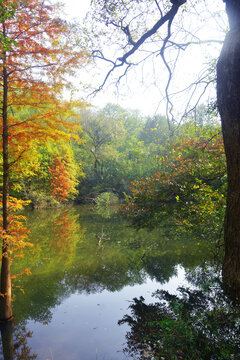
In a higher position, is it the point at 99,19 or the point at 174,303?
the point at 99,19

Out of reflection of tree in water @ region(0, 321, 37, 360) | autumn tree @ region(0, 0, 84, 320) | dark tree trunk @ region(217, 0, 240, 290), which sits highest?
autumn tree @ region(0, 0, 84, 320)

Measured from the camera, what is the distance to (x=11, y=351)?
184 inches

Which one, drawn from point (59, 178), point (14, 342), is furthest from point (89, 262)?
point (59, 178)

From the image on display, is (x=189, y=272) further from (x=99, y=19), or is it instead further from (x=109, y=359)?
(x=99, y=19)

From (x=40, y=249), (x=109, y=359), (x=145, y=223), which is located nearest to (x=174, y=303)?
(x=109, y=359)

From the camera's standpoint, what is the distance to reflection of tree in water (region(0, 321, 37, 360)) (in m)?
4.54

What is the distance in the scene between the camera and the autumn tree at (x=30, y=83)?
487cm

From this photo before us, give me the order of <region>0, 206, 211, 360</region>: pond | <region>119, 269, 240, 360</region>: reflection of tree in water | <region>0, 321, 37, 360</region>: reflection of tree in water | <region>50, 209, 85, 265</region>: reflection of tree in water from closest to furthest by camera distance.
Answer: <region>119, 269, 240, 360</region>: reflection of tree in water < <region>0, 321, 37, 360</region>: reflection of tree in water < <region>0, 206, 211, 360</region>: pond < <region>50, 209, 85, 265</region>: reflection of tree in water

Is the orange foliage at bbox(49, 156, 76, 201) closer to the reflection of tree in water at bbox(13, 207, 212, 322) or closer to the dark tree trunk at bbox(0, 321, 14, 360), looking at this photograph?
the reflection of tree in water at bbox(13, 207, 212, 322)

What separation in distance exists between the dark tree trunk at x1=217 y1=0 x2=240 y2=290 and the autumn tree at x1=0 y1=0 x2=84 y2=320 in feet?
10.8

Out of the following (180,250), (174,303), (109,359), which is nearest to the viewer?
(109,359)

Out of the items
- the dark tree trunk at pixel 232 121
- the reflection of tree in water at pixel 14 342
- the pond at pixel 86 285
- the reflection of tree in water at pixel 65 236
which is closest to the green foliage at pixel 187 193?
the pond at pixel 86 285

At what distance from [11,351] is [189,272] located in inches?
217

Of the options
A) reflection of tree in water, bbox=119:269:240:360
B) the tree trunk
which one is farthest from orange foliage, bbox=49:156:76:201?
reflection of tree in water, bbox=119:269:240:360
